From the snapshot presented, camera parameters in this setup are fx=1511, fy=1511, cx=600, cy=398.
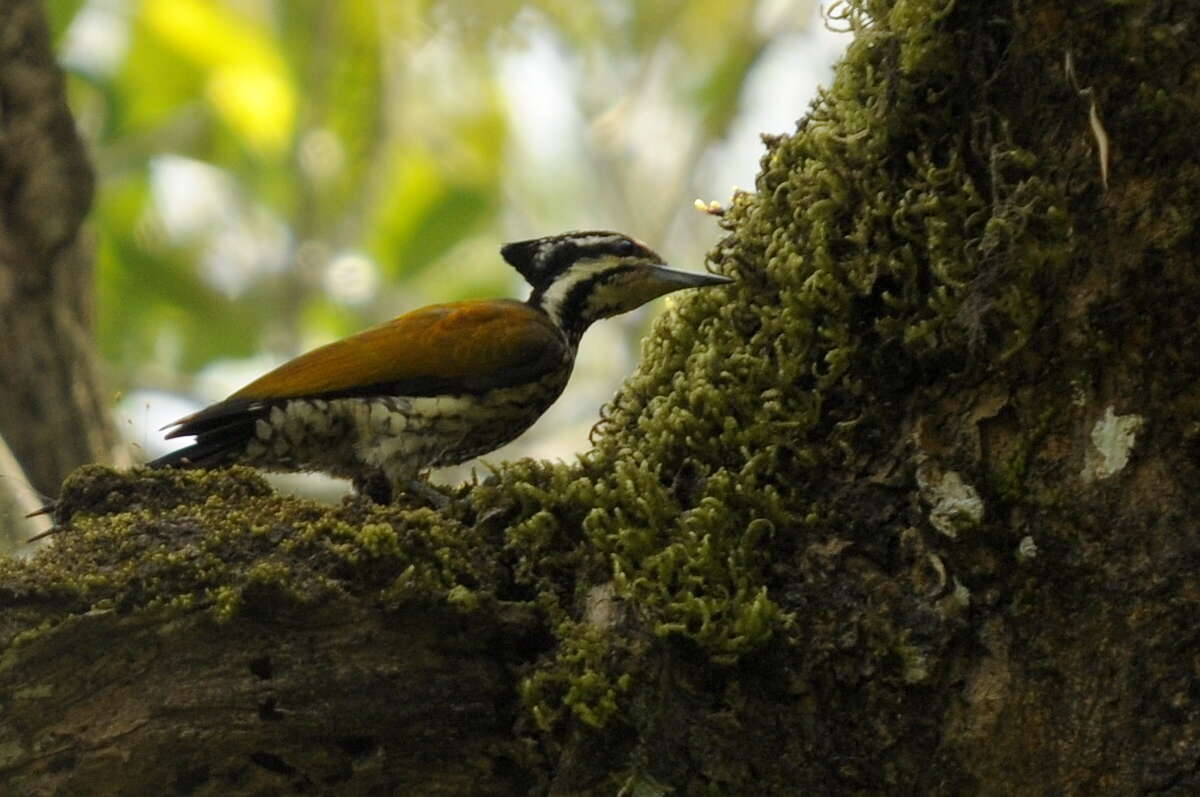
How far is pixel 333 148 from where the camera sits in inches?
381

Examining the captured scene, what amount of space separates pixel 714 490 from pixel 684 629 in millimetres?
372

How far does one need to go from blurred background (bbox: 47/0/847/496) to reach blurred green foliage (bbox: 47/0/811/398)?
18 mm

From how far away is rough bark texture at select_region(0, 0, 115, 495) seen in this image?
17.2 feet

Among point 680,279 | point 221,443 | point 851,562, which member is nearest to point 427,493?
point 221,443

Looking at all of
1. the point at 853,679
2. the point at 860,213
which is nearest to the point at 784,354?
the point at 860,213

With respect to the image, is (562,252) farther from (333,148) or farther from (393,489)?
(333,148)

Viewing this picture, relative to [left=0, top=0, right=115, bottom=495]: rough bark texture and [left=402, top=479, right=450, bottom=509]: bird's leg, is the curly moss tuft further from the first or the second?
[left=0, top=0, right=115, bottom=495]: rough bark texture

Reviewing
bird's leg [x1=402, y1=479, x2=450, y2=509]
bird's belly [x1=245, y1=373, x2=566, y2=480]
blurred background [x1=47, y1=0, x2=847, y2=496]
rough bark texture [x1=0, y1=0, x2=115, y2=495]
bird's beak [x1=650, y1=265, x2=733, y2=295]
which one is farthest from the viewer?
blurred background [x1=47, y1=0, x2=847, y2=496]

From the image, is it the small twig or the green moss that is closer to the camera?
the green moss

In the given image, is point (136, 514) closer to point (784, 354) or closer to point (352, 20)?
point (784, 354)

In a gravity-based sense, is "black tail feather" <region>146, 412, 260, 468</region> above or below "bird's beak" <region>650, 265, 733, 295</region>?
above

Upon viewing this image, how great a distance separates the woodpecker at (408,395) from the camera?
432 cm

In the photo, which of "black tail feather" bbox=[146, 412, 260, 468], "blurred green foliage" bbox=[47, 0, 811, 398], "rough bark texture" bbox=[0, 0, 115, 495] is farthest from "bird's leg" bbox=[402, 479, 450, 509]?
"blurred green foliage" bbox=[47, 0, 811, 398]

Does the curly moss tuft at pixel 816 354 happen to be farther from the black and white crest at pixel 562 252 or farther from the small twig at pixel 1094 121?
the black and white crest at pixel 562 252
